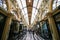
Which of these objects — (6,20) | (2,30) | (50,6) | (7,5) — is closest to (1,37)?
(2,30)

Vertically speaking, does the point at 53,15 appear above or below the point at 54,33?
above

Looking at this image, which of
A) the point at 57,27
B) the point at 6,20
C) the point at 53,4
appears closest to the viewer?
the point at 57,27

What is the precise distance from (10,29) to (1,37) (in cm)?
68

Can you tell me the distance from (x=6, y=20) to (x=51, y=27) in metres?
1.58

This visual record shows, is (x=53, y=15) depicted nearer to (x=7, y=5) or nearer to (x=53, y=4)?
(x=53, y=4)

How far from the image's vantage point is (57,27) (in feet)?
12.6

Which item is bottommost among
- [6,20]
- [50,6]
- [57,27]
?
[57,27]

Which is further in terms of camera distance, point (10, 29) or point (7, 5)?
point (7, 5)

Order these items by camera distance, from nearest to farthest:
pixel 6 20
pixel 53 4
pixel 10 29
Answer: pixel 6 20 → pixel 10 29 → pixel 53 4

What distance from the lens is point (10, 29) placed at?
4.50 meters

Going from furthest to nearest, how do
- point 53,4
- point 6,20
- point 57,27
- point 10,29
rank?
point 53,4, point 10,29, point 6,20, point 57,27

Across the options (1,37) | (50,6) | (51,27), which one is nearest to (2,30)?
(1,37)

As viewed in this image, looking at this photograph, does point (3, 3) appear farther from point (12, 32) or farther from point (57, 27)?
point (57, 27)

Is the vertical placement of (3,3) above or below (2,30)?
above
